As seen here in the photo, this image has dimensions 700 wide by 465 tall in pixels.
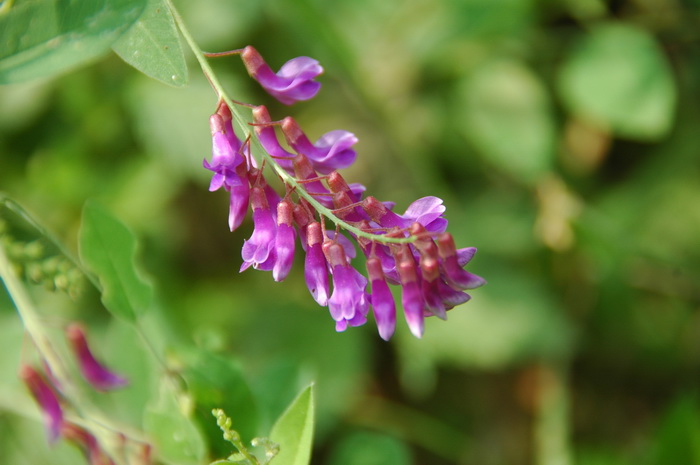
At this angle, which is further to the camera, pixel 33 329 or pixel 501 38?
pixel 501 38

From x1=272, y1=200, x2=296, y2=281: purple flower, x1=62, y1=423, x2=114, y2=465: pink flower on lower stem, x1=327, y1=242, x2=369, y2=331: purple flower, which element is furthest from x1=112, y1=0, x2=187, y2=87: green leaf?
x1=62, y1=423, x2=114, y2=465: pink flower on lower stem

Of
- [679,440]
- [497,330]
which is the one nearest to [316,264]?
[679,440]

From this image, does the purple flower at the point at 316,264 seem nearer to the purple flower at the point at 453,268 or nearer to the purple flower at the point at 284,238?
the purple flower at the point at 284,238

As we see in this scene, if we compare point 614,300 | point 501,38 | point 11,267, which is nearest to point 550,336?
point 614,300

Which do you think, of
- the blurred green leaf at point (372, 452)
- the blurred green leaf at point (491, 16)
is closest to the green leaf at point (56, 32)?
the blurred green leaf at point (372, 452)

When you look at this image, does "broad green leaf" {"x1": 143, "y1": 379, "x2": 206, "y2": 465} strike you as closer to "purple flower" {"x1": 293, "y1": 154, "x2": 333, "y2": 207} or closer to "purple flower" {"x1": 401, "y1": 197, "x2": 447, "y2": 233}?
"purple flower" {"x1": 293, "y1": 154, "x2": 333, "y2": 207}

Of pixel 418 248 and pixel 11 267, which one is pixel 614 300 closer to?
pixel 418 248
